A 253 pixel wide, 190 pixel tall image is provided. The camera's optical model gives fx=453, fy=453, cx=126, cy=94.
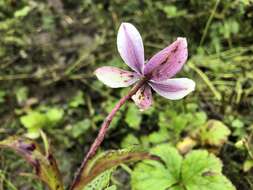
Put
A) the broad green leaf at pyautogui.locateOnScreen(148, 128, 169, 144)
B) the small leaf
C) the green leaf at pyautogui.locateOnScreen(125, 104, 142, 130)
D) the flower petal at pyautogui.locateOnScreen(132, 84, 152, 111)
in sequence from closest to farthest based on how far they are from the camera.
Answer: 1. the flower petal at pyautogui.locateOnScreen(132, 84, 152, 111)
2. the small leaf
3. the broad green leaf at pyautogui.locateOnScreen(148, 128, 169, 144)
4. the green leaf at pyautogui.locateOnScreen(125, 104, 142, 130)

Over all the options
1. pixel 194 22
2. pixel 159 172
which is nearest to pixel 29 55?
pixel 194 22

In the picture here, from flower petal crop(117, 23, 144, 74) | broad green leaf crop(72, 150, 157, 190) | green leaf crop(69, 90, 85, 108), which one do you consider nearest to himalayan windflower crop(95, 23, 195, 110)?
flower petal crop(117, 23, 144, 74)

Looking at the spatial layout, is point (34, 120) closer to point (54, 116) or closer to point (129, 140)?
point (54, 116)

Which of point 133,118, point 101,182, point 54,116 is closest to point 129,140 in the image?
point 133,118

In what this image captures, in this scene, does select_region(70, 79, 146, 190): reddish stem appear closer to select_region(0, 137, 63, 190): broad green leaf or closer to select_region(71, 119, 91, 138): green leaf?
select_region(0, 137, 63, 190): broad green leaf

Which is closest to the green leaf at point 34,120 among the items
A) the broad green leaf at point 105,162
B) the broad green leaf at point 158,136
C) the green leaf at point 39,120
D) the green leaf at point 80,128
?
the green leaf at point 39,120

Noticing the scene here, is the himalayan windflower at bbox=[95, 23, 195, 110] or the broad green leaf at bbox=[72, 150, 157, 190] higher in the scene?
the himalayan windflower at bbox=[95, 23, 195, 110]

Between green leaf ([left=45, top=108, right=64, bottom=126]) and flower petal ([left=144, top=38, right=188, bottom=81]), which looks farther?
green leaf ([left=45, top=108, right=64, bottom=126])
